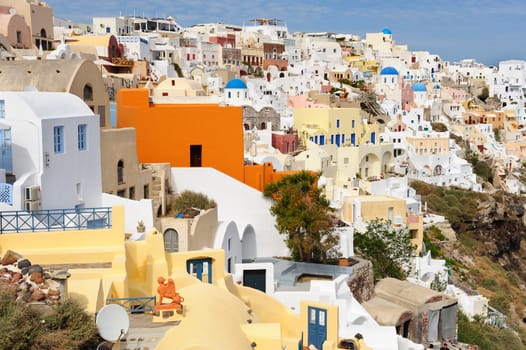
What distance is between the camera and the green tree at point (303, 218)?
22.2 meters

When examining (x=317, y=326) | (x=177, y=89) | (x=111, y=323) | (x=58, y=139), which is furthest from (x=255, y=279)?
(x=177, y=89)

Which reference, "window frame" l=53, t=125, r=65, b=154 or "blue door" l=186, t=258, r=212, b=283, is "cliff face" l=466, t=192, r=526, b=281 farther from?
"window frame" l=53, t=125, r=65, b=154

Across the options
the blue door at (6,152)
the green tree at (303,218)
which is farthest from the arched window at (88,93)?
the green tree at (303,218)

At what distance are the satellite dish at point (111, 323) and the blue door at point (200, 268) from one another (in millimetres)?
4754

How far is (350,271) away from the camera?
2089 centimetres

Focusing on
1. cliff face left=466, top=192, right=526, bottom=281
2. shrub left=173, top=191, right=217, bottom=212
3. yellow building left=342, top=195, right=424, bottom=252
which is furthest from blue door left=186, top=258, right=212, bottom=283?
cliff face left=466, top=192, right=526, bottom=281

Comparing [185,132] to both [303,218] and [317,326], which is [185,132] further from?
[317,326]

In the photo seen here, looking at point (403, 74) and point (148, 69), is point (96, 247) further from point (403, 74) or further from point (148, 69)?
point (403, 74)

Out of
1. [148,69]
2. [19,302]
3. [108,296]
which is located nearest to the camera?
[19,302]

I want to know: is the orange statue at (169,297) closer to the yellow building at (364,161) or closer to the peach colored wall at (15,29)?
the yellow building at (364,161)

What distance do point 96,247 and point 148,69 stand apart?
41916mm

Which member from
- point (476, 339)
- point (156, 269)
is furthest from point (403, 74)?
point (156, 269)

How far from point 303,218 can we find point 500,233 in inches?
1176

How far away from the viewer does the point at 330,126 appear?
4653cm
